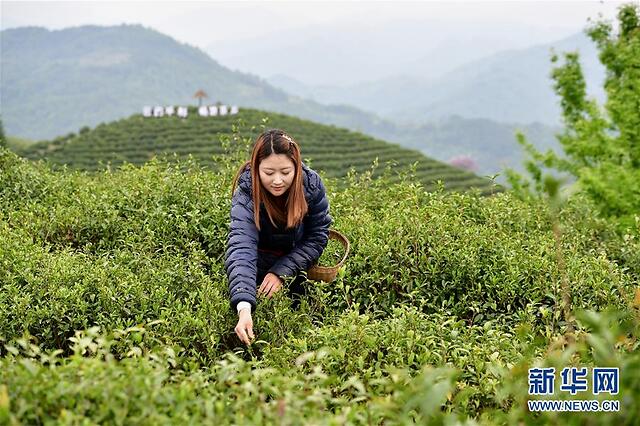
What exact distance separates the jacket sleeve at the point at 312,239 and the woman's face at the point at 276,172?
1.05 ft

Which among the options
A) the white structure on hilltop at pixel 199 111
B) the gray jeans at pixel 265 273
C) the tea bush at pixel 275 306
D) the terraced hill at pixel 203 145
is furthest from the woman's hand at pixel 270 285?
the white structure on hilltop at pixel 199 111

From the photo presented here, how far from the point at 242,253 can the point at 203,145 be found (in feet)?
169

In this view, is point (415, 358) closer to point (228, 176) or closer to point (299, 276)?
point (299, 276)

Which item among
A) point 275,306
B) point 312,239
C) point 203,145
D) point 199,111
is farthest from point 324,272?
point 199,111

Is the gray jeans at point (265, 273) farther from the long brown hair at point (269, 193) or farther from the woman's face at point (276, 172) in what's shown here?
the woman's face at point (276, 172)

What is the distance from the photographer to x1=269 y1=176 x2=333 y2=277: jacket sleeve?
409 cm

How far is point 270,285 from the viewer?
3.93 m

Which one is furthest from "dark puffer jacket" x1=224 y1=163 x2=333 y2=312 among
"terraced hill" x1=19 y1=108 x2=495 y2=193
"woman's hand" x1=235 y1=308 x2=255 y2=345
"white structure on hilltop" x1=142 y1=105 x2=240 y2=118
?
"white structure on hilltop" x1=142 y1=105 x2=240 y2=118

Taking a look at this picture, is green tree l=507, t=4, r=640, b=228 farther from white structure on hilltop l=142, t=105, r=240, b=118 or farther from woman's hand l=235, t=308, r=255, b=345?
white structure on hilltop l=142, t=105, r=240, b=118

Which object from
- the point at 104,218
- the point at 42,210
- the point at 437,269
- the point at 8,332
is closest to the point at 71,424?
the point at 8,332

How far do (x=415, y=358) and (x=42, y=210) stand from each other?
3.78m

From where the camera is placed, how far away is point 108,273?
399 centimetres

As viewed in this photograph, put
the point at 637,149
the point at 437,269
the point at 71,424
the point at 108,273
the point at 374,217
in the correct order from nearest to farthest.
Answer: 1. the point at 71,424
2. the point at 108,273
3. the point at 437,269
4. the point at 374,217
5. the point at 637,149

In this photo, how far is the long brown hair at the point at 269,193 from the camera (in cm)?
389
